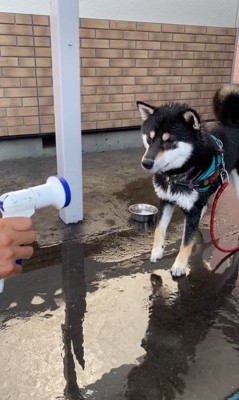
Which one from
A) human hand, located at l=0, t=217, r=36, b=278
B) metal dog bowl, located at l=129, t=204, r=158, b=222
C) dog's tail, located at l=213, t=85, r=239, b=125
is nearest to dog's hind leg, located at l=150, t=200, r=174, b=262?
metal dog bowl, located at l=129, t=204, r=158, b=222

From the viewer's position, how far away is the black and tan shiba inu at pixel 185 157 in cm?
246

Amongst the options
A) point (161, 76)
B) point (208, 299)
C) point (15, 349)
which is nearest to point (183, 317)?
point (208, 299)

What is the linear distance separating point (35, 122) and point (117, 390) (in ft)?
13.4

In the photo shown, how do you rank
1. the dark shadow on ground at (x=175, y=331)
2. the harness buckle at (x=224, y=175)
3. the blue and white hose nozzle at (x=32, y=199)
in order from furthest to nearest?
the harness buckle at (x=224, y=175) → the dark shadow on ground at (x=175, y=331) → the blue and white hose nozzle at (x=32, y=199)

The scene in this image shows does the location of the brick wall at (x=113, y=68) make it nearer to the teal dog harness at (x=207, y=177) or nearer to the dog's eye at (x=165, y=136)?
the teal dog harness at (x=207, y=177)

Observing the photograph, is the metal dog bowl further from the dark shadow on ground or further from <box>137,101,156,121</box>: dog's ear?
<box>137,101,156,121</box>: dog's ear

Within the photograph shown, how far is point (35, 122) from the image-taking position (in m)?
5.17

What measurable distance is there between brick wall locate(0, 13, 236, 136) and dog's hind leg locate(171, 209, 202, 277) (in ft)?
10.5

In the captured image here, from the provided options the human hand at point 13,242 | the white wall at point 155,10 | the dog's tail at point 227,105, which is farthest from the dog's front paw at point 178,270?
the white wall at point 155,10

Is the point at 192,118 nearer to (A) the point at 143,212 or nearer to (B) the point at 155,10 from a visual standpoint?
(A) the point at 143,212

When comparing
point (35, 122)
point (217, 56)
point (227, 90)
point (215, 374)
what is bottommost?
point (215, 374)

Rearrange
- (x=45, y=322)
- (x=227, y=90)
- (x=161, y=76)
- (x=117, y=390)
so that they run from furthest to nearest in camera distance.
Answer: (x=161, y=76)
(x=227, y=90)
(x=45, y=322)
(x=117, y=390)

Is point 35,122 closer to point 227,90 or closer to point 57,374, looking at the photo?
point 227,90

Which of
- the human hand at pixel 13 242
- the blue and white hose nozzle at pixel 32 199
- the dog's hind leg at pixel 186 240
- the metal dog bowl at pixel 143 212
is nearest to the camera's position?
the human hand at pixel 13 242
